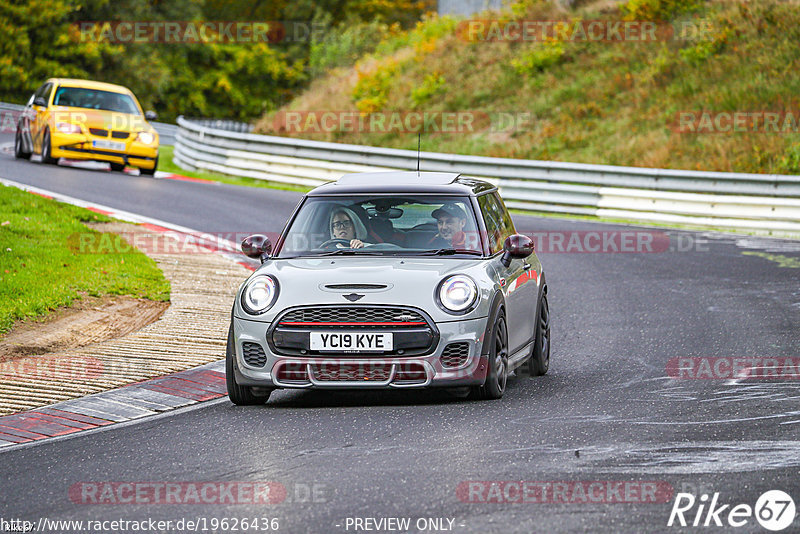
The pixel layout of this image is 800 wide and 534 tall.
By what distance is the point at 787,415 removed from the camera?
7.77m

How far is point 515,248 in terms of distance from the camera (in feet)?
29.7

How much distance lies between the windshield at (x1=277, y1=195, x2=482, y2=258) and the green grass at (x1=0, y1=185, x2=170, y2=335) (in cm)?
340

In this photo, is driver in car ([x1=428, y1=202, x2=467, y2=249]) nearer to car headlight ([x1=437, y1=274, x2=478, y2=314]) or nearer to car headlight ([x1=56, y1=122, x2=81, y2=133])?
car headlight ([x1=437, y1=274, x2=478, y2=314])

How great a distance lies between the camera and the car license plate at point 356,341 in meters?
8.05

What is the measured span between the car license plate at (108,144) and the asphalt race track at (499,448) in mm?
16500

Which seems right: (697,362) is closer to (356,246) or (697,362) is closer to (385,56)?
(356,246)

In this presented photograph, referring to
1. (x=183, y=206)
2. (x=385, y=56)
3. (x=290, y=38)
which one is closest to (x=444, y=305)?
(x=183, y=206)

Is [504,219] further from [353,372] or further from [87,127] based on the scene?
[87,127]

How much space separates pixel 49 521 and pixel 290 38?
63.9 metres

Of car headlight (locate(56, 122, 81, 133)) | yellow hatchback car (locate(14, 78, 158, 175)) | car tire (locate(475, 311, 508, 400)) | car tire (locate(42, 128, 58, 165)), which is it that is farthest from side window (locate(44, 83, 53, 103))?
car tire (locate(475, 311, 508, 400))

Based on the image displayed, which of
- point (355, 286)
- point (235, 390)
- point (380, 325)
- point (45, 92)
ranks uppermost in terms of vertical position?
point (45, 92)

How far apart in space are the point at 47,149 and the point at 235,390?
19129mm

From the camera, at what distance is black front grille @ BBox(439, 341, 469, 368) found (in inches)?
319

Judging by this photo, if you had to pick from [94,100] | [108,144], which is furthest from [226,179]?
[94,100]
